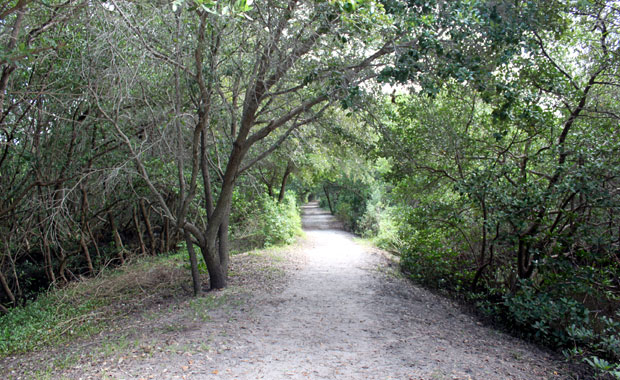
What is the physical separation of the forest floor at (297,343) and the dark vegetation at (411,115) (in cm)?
79

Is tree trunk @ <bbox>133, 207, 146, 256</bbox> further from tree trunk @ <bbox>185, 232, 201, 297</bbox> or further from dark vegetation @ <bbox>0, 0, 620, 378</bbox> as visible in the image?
tree trunk @ <bbox>185, 232, 201, 297</bbox>

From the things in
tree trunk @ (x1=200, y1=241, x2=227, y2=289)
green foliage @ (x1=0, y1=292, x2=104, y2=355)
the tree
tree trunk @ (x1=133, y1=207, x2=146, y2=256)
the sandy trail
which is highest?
the tree

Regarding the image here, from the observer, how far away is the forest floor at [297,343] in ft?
13.3

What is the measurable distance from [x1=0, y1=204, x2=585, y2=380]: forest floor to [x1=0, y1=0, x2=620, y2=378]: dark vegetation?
0.79 m

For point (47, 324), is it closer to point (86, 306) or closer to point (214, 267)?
point (86, 306)

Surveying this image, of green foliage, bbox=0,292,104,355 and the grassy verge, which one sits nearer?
green foliage, bbox=0,292,104,355

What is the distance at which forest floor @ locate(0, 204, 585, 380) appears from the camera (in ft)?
13.3

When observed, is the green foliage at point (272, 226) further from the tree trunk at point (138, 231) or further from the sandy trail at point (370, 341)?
the sandy trail at point (370, 341)

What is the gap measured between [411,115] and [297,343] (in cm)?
476

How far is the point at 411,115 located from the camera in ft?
24.3

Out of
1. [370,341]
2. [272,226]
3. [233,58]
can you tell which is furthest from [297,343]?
[272,226]

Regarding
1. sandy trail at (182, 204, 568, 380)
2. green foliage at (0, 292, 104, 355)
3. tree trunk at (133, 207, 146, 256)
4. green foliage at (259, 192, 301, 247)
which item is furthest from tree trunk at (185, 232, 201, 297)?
green foliage at (259, 192, 301, 247)

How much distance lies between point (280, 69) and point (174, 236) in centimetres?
936

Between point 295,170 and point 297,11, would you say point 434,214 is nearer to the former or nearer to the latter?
point 297,11
